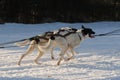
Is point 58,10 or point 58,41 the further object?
point 58,10

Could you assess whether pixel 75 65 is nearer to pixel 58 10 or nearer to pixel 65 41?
pixel 65 41

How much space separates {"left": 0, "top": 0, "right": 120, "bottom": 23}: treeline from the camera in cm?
2302

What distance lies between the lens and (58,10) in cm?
2389

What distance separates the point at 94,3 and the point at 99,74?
1599cm

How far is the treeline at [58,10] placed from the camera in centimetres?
2302

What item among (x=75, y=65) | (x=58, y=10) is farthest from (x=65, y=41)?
(x=58, y=10)

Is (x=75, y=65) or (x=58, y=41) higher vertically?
(x=58, y=41)

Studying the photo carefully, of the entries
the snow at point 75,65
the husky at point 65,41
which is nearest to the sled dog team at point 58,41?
the husky at point 65,41

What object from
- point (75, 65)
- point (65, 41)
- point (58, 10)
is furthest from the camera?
point (58, 10)

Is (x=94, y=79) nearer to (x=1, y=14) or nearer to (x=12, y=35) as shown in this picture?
(x=12, y=35)

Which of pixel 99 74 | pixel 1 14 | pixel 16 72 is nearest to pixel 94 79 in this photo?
pixel 99 74

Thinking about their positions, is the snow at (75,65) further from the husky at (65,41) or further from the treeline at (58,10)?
the treeline at (58,10)

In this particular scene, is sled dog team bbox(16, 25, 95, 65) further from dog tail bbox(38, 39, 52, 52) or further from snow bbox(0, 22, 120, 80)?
snow bbox(0, 22, 120, 80)

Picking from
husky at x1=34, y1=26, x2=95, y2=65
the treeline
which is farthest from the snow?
the treeline
